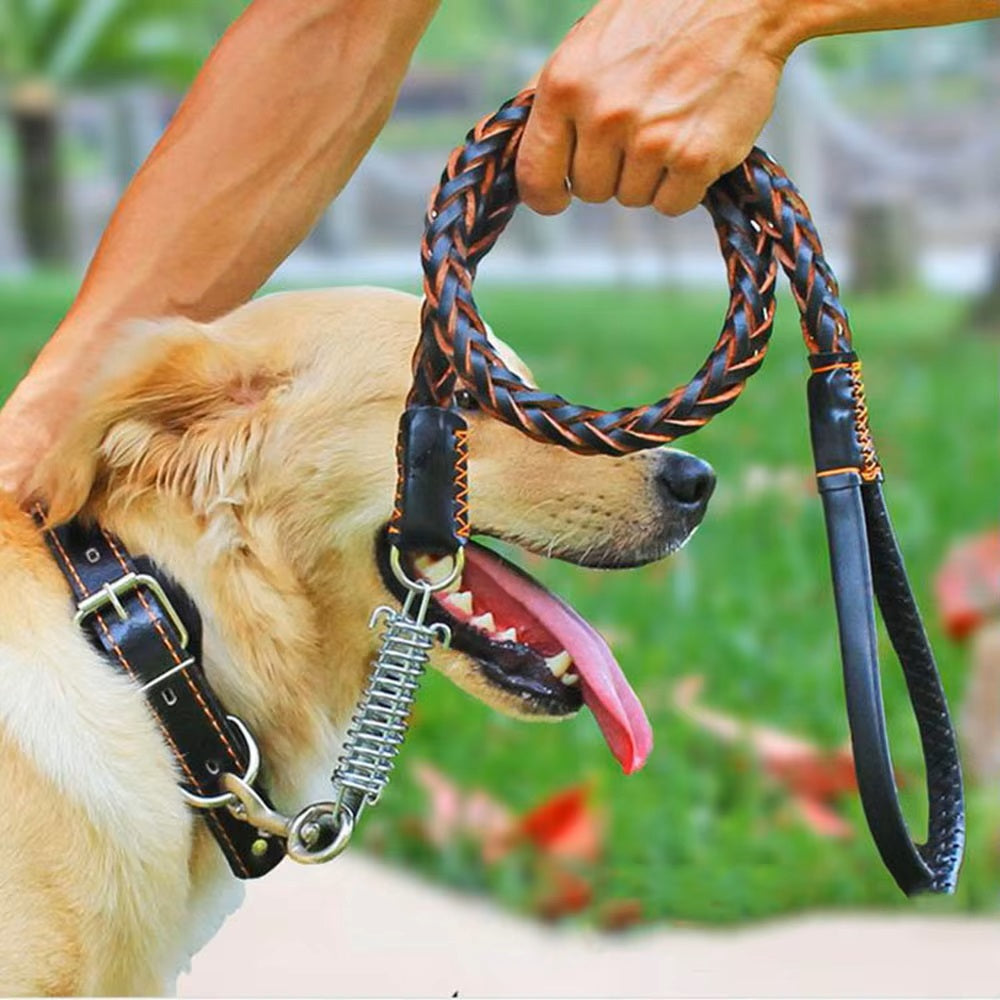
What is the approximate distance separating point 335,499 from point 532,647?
311 mm

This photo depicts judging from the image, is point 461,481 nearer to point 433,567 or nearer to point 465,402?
point 433,567

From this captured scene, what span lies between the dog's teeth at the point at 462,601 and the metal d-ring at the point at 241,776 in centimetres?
29

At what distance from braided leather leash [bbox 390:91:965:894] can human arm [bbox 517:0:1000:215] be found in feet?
0.18

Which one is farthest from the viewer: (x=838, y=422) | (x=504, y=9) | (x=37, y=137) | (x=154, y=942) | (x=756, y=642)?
(x=37, y=137)

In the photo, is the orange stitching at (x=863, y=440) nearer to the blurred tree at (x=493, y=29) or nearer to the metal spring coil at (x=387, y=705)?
the metal spring coil at (x=387, y=705)

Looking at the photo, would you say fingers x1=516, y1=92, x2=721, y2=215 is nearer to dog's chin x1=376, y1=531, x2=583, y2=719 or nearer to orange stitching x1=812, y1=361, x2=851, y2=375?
orange stitching x1=812, y1=361, x2=851, y2=375

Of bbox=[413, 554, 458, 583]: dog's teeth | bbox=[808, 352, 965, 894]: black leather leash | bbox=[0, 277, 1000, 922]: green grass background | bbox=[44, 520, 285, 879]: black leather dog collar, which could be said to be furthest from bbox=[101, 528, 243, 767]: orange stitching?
bbox=[0, 277, 1000, 922]: green grass background

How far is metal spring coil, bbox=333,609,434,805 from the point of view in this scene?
1825 millimetres

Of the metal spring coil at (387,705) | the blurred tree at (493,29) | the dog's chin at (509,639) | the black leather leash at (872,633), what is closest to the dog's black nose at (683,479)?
the dog's chin at (509,639)

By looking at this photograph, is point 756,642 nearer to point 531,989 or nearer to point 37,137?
point 531,989

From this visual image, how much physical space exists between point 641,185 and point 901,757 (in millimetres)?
2095

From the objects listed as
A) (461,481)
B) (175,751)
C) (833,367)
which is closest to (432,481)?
(461,481)

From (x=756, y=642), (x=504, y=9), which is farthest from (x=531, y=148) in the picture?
(x=504, y=9)

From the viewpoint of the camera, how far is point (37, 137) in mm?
12195
